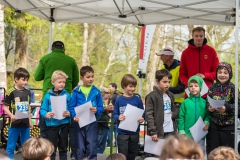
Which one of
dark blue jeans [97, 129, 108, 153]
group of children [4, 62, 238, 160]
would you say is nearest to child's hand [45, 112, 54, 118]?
group of children [4, 62, 238, 160]

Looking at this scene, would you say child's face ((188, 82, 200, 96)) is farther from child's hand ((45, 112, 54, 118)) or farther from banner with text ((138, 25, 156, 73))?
banner with text ((138, 25, 156, 73))

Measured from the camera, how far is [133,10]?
8.52 metres

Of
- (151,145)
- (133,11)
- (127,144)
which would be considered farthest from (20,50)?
(151,145)

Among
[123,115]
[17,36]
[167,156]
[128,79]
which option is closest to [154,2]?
[128,79]

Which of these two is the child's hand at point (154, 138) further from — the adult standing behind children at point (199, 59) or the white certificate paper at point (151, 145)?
the adult standing behind children at point (199, 59)

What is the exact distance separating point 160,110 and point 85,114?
111cm

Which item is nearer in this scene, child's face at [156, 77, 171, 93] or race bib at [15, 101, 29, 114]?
child's face at [156, 77, 171, 93]

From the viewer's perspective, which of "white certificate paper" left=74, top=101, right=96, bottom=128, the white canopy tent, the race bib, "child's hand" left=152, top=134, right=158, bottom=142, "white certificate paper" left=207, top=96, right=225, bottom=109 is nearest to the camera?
"white certificate paper" left=207, top=96, right=225, bottom=109

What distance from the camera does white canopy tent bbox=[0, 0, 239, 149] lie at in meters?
7.99

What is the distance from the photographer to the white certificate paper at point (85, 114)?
6.61 m

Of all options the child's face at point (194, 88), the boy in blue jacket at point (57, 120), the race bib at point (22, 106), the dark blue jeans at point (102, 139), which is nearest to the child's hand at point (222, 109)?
the child's face at point (194, 88)

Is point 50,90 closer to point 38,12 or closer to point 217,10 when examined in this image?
point 38,12

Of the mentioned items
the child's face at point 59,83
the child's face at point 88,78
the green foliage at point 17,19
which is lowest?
the child's face at point 59,83

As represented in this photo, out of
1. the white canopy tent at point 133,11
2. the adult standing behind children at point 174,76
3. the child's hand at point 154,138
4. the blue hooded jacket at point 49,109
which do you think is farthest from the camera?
the white canopy tent at point 133,11
